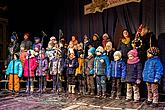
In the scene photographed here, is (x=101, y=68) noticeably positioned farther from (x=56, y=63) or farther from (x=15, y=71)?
(x=15, y=71)

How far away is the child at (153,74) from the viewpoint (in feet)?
15.1

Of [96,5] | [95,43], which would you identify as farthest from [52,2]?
[95,43]

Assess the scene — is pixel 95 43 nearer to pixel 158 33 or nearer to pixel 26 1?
pixel 158 33

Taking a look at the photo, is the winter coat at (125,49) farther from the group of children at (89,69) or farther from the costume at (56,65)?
the costume at (56,65)

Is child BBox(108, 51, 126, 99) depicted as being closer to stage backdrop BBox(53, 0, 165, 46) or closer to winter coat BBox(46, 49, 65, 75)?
stage backdrop BBox(53, 0, 165, 46)

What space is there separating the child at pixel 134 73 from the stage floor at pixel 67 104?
20 centimetres

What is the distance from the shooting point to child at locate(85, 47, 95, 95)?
19.2 feet

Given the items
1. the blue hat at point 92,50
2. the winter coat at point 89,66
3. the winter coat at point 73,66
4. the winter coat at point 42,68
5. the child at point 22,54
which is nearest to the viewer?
the winter coat at point 89,66

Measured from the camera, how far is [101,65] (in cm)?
560

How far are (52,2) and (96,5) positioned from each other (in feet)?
6.23

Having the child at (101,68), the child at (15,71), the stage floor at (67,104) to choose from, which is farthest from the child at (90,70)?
the child at (15,71)

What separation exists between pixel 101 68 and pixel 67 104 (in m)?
1.26

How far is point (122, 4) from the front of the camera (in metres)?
6.35

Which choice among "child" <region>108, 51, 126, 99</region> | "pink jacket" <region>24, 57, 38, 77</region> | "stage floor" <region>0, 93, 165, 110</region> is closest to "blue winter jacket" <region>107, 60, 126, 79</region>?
"child" <region>108, 51, 126, 99</region>
